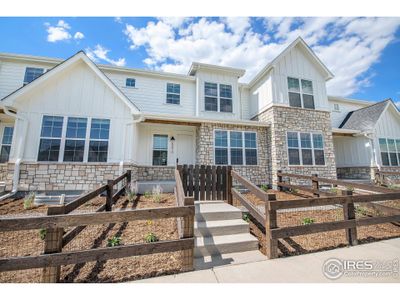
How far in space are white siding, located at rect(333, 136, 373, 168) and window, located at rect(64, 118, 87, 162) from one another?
17.2m

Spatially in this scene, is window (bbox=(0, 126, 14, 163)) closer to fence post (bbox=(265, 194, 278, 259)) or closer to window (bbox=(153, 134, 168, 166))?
window (bbox=(153, 134, 168, 166))

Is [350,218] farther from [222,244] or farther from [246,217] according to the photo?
[222,244]

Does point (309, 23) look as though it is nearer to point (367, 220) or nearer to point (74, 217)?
point (367, 220)

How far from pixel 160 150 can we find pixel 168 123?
67.1 inches

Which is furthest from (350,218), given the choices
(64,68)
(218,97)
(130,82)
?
(130,82)

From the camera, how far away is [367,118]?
1297 cm

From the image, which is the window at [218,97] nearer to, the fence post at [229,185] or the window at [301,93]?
the window at [301,93]

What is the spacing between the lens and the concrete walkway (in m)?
2.57

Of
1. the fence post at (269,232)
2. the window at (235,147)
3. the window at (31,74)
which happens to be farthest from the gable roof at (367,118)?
the window at (31,74)

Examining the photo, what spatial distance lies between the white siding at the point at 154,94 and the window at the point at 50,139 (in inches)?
169

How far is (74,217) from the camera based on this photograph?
250cm

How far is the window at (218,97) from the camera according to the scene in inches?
461

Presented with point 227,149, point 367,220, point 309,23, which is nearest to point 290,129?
point 227,149

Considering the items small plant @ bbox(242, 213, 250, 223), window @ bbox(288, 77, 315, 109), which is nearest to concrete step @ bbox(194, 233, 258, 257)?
small plant @ bbox(242, 213, 250, 223)
